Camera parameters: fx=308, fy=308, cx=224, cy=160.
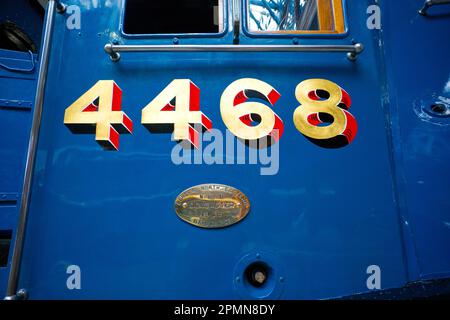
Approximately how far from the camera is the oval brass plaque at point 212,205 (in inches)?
50.3

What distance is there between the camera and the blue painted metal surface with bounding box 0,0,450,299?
4.07ft

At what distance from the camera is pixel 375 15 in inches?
57.9

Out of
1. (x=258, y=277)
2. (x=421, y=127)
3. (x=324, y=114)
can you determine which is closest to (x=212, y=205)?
(x=258, y=277)

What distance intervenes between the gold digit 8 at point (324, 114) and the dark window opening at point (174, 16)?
1292mm

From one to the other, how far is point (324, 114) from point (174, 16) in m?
1.85

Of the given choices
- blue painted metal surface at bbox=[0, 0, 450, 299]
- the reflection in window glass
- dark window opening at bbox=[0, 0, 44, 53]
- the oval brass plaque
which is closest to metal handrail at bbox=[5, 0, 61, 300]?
blue painted metal surface at bbox=[0, 0, 450, 299]

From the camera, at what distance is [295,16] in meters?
1.82

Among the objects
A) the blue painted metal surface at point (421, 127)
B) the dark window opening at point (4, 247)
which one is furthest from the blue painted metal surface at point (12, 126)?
the blue painted metal surface at point (421, 127)

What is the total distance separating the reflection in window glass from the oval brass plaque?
78 centimetres

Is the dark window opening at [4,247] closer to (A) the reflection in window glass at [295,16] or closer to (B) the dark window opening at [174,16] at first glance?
(B) the dark window opening at [174,16]

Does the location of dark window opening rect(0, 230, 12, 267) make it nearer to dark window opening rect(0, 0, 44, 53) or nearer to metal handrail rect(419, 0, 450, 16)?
dark window opening rect(0, 0, 44, 53)
